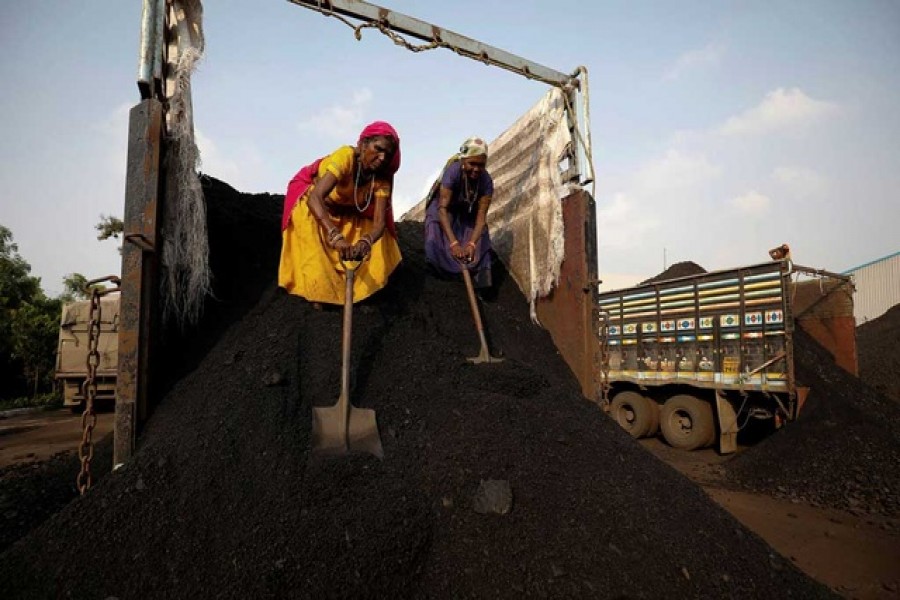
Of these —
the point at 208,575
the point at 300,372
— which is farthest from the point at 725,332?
the point at 208,575

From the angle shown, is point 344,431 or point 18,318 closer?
point 344,431

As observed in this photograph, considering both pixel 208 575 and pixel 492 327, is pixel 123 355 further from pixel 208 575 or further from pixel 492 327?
pixel 492 327

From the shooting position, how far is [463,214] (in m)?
3.65

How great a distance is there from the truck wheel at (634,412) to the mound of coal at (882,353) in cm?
Result: 462

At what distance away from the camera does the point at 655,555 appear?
5.28 feet

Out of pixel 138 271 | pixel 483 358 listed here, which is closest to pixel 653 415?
pixel 483 358

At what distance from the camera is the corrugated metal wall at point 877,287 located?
13188 mm

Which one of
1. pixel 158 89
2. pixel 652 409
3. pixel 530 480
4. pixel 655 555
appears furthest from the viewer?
pixel 652 409

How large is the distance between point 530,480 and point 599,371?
1582mm

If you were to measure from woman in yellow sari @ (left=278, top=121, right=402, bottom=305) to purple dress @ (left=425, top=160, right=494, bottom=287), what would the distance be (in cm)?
63

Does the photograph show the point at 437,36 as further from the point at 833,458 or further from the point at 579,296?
the point at 833,458

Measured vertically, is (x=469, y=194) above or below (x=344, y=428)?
above

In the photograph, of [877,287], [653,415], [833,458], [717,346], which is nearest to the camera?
[833,458]

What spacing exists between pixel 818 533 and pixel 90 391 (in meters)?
4.70
